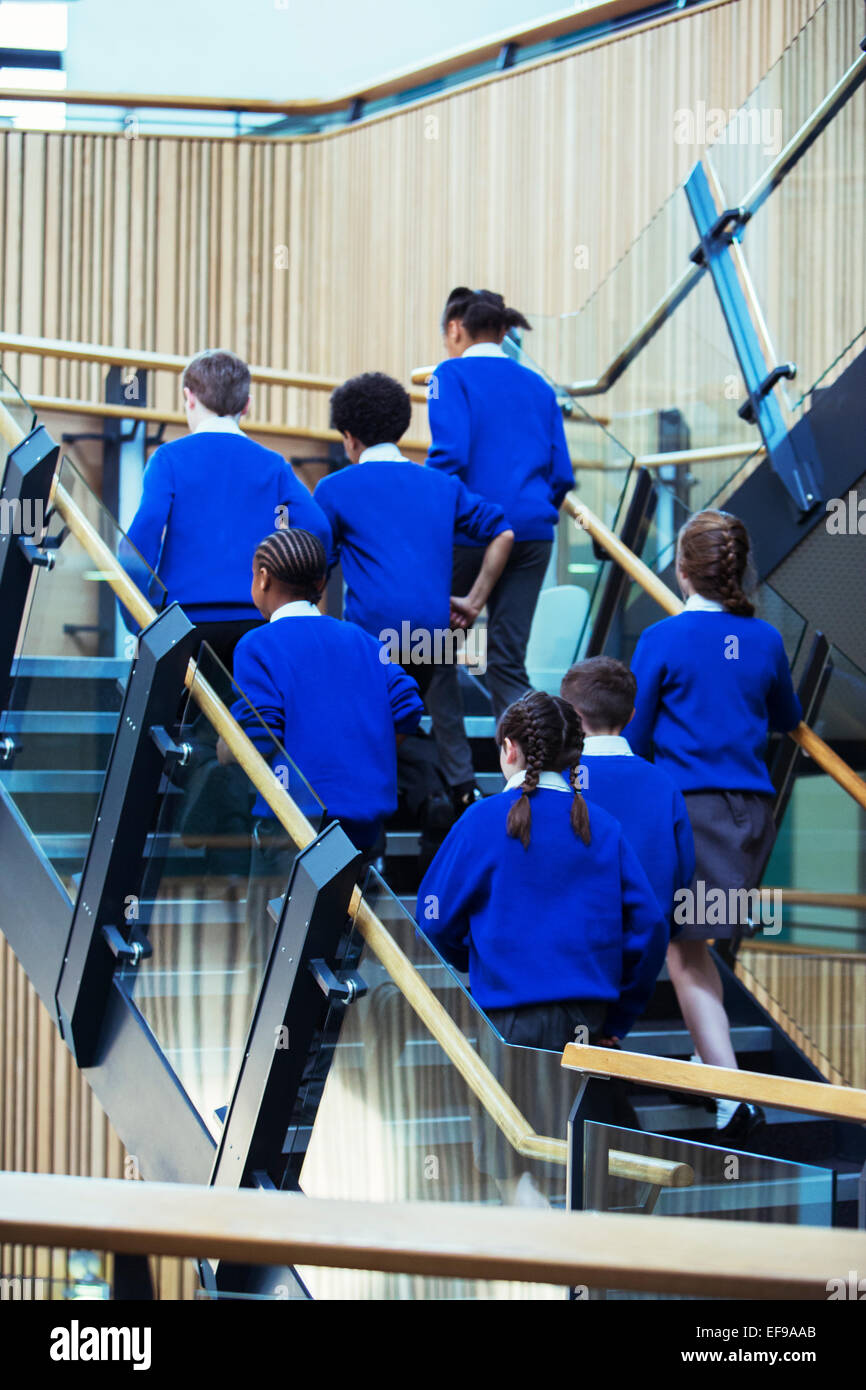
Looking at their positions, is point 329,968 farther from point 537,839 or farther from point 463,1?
point 463,1

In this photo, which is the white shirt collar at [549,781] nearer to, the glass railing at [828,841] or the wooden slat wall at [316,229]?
the glass railing at [828,841]

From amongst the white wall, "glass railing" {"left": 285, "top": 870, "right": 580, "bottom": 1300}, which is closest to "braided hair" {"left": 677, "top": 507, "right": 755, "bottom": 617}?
"glass railing" {"left": 285, "top": 870, "right": 580, "bottom": 1300}

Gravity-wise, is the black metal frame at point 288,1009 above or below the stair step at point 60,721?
below

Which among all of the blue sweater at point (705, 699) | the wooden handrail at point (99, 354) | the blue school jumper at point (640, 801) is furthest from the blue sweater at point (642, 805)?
the wooden handrail at point (99, 354)

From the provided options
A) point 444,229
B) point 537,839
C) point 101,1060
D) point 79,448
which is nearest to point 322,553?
point 537,839

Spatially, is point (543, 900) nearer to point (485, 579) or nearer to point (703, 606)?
point (703, 606)

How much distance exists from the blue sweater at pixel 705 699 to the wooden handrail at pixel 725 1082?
151 centimetres

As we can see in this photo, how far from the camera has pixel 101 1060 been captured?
371cm

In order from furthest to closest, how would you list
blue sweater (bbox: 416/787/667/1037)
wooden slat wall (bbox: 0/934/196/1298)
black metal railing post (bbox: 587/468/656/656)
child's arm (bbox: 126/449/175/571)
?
wooden slat wall (bbox: 0/934/196/1298) < black metal railing post (bbox: 587/468/656/656) < child's arm (bbox: 126/449/175/571) < blue sweater (bbox: 416/787/667/1037)

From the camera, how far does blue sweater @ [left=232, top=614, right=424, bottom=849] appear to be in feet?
10.6

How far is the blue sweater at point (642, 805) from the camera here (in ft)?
10.7

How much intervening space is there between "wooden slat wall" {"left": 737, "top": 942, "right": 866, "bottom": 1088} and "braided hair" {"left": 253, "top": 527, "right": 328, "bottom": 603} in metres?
1.71

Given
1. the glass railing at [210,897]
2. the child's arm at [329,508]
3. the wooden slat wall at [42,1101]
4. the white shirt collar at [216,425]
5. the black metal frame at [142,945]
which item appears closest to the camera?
the black metal frame at [142,945]

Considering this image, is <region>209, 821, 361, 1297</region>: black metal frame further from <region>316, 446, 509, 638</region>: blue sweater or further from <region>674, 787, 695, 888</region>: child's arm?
<region>316, 446, 509, 638</region>: blue sweater
